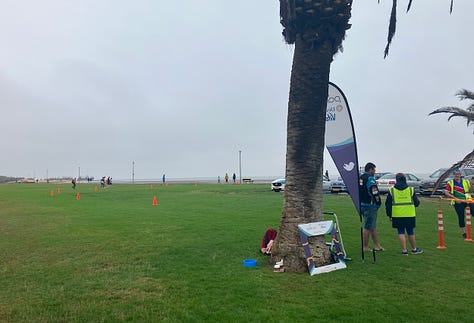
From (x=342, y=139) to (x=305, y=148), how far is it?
3.72 ft

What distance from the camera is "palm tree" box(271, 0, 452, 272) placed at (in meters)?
7.18

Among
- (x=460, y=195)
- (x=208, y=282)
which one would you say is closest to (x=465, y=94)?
(x=460, y=195)

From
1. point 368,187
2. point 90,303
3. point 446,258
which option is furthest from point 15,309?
point 446,258

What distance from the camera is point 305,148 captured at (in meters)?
7.32

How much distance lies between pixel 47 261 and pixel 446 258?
8238mm

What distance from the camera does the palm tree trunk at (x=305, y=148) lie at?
7254 millimetres

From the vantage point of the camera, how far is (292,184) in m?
7.37

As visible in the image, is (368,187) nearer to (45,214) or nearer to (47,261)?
(47,261)

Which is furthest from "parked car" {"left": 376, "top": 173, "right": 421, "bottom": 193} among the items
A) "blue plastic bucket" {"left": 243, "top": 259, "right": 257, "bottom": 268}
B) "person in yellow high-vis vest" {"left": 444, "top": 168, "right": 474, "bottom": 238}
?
"blue plastic bucket" {"left": 243, "top": 259, "right": 257, "bottom": 268}

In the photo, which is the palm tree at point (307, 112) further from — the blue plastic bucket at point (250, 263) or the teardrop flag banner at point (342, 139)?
the teardrop flag banner at point (342, 139)

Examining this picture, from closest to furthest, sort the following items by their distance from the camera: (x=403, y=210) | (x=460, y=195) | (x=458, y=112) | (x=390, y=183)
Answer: (x=403, y=210) → (x=460, y=195) → (x=458, y=112) → (x=390, y=183)

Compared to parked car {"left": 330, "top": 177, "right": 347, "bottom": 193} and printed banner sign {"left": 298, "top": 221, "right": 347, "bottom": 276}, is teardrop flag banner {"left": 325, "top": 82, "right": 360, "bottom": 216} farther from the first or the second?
parked car {"left": 330, "top": 177, "right": 347, "bottom": 193}

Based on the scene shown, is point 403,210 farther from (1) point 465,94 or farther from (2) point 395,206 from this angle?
(1) point 465,94

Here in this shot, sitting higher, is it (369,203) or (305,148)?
(305,148)
